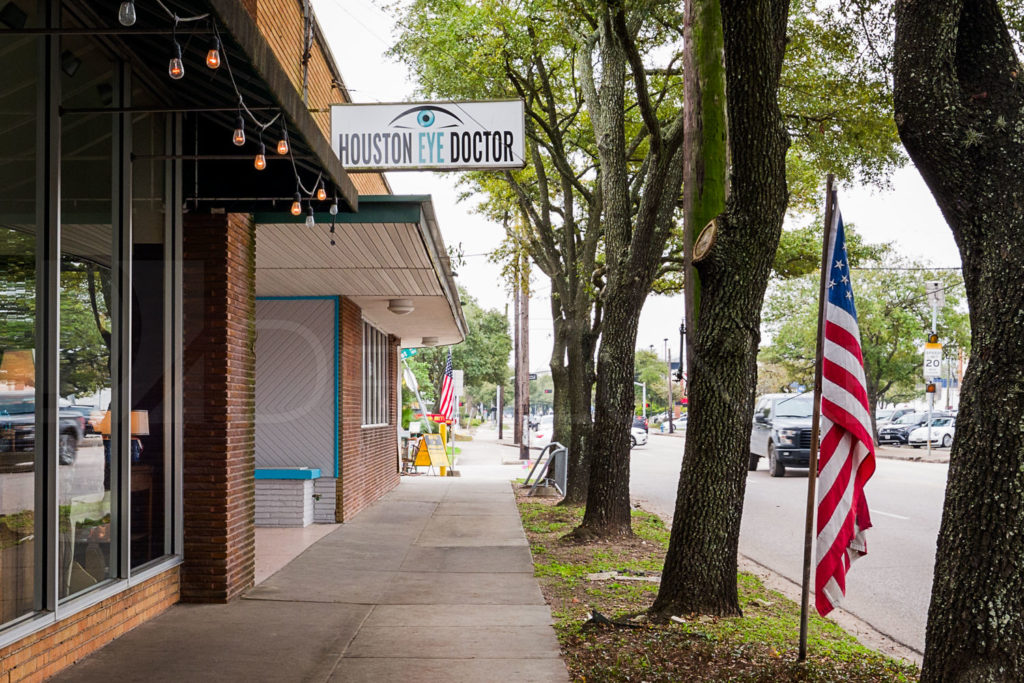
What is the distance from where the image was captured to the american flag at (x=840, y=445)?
582 centimetres

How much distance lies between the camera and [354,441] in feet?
47.6

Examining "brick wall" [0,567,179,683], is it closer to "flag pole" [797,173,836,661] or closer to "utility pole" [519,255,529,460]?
"flag pole" [797,173,836,661]

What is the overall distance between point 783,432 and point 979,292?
1936 centimetres

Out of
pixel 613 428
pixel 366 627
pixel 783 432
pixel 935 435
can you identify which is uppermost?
pixel 613 428

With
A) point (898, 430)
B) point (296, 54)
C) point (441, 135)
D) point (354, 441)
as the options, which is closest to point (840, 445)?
point (441, 135)

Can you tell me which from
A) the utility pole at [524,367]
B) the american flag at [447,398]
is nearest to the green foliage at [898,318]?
the utility pole at [524,367]

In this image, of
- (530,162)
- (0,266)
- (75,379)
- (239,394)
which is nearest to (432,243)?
(239,394)

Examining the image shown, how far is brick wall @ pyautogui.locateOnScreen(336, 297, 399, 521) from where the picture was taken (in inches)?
541

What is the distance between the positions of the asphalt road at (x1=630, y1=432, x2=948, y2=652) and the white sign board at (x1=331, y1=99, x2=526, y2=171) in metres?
5.20

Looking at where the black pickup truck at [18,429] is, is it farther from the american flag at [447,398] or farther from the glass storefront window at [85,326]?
the american flag at [447,398]

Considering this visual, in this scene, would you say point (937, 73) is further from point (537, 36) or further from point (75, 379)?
point (537, 36)

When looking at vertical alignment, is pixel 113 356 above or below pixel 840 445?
above

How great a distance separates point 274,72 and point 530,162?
13.3 metres

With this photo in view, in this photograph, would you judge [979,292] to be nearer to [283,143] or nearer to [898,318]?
[283,143]
